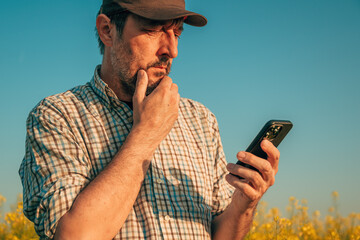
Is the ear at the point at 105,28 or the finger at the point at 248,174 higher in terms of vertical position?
the ear at the point at 105,28

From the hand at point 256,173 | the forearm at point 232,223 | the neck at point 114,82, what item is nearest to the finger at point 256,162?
the hand at point 256,173

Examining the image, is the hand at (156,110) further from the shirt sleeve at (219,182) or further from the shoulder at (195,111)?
the shirt sleeve at (219,182)

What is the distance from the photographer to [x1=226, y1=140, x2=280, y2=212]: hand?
2047 millimetres

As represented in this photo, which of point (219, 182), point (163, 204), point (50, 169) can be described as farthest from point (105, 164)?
point (219, 182)

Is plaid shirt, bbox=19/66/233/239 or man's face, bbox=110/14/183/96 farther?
man's face, bbox=110/14/183/96

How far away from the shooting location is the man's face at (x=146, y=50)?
2460mm

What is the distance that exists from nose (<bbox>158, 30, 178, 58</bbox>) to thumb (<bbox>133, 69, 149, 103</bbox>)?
20cm

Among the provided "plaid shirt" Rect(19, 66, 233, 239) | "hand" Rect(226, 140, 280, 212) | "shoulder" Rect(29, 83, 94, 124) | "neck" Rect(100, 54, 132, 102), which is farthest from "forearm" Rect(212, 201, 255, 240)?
"shoulder" Rect(29, 83, 94, 124)

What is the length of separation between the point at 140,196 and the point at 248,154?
71 centimetres

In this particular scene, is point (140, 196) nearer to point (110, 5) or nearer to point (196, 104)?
point (196, 104)

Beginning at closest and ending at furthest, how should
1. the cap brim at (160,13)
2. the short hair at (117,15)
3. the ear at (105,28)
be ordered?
1. the cap brim at (160,13)
2. the short hair at (117,15)
3. the ear at (105,28)

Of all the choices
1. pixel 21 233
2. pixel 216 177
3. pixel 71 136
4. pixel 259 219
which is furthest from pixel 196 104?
pixel 21 233

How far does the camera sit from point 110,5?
8.67ft

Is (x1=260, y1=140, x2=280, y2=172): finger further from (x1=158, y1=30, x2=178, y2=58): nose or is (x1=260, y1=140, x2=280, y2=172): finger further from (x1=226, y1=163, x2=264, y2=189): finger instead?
(x1=158, y1=30, x2=178, y2=58): nose
